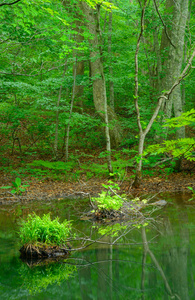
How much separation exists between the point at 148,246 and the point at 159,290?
3.97 ft

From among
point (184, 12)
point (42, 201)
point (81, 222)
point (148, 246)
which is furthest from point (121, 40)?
point (148, 246)

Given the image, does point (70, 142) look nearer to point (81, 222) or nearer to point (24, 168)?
point (24, 168)

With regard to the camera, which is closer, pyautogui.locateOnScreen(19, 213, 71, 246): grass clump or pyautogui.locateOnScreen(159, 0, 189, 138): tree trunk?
pyautogui.locateOnScreen(19, 213, 71, 246): grass clump

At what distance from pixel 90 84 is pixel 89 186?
13.2 feet

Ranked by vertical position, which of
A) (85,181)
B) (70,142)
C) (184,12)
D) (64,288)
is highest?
(184,12)

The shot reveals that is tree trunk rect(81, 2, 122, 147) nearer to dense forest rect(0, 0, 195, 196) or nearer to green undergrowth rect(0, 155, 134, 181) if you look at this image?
dense forest rect(0, 0, 195, 196)

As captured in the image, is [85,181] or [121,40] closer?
[85,181]

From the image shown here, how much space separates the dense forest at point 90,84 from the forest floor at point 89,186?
197 mm

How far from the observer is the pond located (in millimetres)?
3219

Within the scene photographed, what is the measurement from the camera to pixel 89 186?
8.96m

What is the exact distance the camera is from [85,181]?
32.1 feet

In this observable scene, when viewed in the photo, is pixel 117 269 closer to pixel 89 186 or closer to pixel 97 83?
pixel 89 186

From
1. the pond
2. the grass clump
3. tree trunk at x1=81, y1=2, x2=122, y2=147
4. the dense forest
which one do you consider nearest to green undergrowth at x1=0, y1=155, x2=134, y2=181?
the dense forest

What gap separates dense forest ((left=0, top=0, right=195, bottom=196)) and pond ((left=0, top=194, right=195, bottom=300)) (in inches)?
84.5
